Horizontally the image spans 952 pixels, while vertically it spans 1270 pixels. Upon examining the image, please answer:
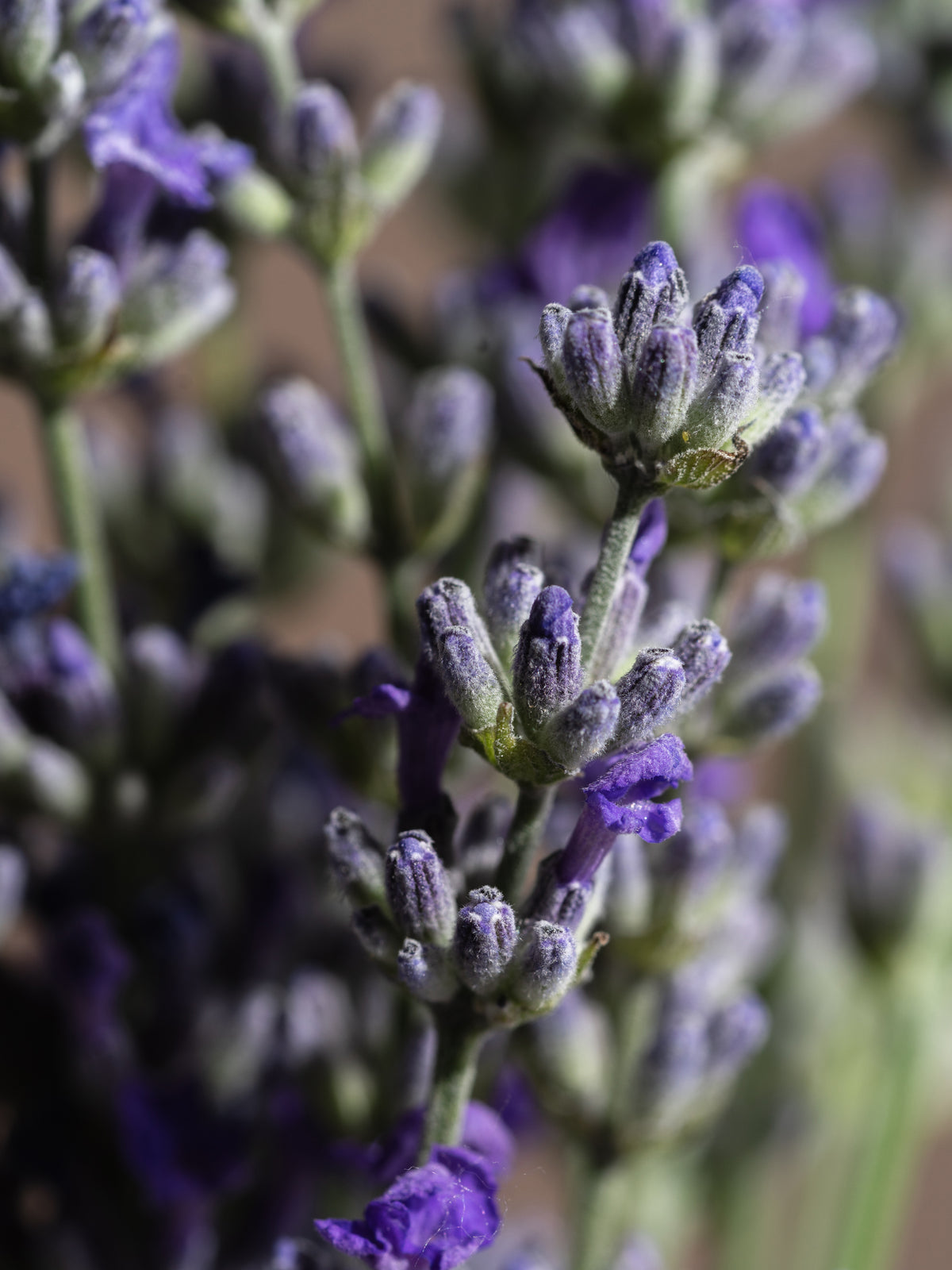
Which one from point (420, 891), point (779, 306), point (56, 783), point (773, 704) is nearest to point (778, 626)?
point (773, 704)

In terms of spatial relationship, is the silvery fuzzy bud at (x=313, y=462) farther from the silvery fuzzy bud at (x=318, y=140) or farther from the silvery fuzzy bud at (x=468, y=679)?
the silvery fuzzy bud at (x=468, y=679)

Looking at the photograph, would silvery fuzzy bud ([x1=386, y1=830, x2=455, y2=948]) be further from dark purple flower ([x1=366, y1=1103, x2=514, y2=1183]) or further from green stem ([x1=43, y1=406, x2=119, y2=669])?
green stem ([x1=43, y1=406, x2=119, y2=669])

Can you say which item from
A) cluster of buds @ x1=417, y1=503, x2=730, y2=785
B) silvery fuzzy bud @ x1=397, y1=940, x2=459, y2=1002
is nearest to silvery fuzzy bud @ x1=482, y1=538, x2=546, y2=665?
cluster of buds @ x1=417, y1=503, x2=730, y2=785

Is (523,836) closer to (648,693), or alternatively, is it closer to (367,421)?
(648,693)

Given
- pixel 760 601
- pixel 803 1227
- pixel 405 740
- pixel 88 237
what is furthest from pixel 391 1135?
pixel 803 1227

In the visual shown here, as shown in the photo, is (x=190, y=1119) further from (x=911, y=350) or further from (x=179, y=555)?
(x=911, y=350)

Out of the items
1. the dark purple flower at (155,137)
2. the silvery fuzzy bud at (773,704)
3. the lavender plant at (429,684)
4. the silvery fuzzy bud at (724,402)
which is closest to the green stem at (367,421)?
the lavender plant at (429,684)
